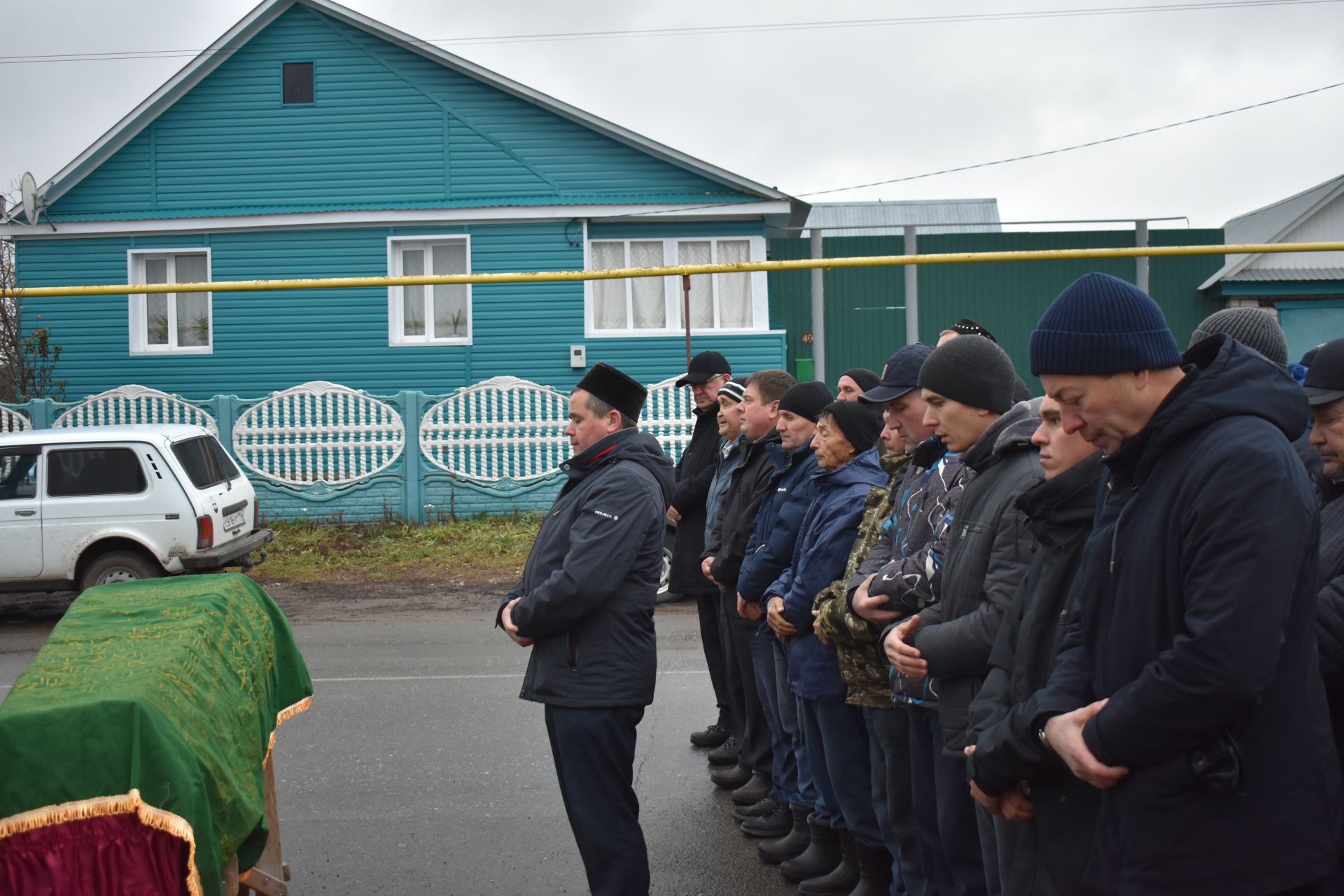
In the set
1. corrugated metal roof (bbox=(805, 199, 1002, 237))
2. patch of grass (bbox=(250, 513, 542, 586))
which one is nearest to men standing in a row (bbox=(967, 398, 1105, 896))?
patch of grass (bbox=(250, 513, 542, 586))

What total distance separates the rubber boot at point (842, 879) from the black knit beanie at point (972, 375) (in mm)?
1981

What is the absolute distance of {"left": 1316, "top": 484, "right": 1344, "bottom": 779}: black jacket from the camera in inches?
112

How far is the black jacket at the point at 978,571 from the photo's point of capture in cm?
335

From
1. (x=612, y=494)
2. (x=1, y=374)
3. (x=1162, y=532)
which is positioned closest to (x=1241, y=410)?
(x=1162, y=532)

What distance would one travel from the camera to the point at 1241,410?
2.46m

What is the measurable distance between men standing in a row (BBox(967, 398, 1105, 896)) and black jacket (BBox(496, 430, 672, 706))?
157cm

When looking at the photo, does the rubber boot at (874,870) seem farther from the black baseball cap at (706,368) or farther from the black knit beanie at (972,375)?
the black baseball cap at (706,368)

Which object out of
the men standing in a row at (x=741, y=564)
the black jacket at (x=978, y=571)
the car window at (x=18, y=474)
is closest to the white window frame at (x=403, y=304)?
the car window at (x=18, y=474)

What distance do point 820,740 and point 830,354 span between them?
53.1ft

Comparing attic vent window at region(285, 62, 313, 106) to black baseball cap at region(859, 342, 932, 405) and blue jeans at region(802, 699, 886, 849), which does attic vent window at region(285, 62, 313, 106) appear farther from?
blue jeans at region(802, 699, 886, 849)

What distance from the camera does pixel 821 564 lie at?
4895 millimetres

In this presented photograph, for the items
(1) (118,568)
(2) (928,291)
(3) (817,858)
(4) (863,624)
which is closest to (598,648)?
(4) (863,624)

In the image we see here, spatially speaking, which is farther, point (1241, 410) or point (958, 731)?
point (958, 731)

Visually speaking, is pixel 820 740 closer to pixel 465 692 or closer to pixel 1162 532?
pixel 1162 532
